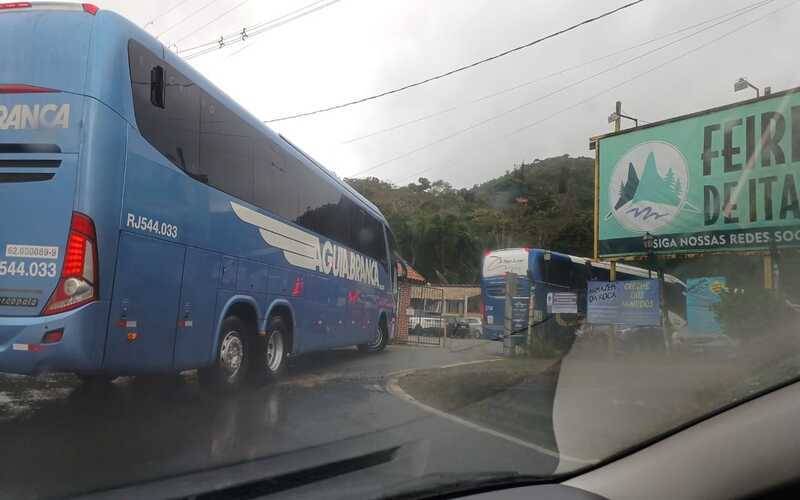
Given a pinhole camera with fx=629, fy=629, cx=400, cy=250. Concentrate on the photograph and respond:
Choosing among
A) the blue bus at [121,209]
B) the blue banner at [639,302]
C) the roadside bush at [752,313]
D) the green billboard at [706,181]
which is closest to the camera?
the roadside bush at [752,313]

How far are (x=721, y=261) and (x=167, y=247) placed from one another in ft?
20.1

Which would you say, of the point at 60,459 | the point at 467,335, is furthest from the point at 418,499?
the point at 467,335

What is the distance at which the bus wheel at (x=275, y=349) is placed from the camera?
326 inches

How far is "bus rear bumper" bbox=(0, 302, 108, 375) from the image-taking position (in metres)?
4.98

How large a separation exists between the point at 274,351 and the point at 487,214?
3853 mm

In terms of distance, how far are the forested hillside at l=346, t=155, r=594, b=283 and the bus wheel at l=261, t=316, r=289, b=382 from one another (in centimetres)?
360

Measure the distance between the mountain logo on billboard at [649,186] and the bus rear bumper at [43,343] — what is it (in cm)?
637

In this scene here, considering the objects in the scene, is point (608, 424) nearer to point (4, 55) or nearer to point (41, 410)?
point (41, 410)

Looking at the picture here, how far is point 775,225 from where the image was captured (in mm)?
6176

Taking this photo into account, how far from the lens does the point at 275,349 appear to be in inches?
344

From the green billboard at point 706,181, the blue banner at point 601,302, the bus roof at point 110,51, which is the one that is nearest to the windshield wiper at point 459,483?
the green billboard at point 706,181

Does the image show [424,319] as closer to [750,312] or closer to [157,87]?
[157,87]

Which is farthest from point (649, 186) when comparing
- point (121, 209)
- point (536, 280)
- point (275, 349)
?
point (121, 209)

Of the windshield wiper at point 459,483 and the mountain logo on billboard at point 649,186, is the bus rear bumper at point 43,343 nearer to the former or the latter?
the windshield wiper at point 459,483
